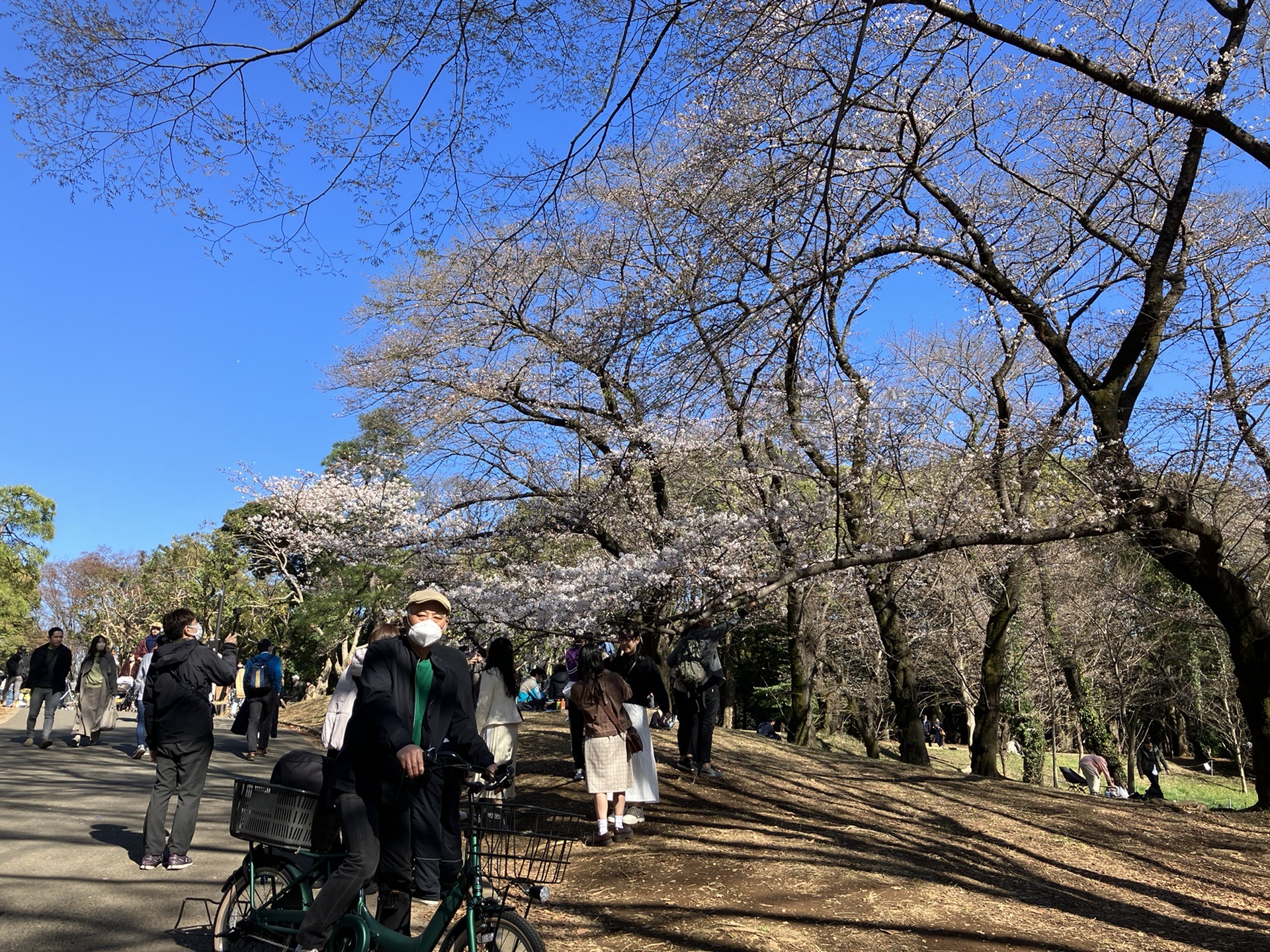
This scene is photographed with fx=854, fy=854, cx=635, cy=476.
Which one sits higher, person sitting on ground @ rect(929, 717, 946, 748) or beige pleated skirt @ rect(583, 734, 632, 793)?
beige pleated skirt @ rect(583, 734, 632, 793)

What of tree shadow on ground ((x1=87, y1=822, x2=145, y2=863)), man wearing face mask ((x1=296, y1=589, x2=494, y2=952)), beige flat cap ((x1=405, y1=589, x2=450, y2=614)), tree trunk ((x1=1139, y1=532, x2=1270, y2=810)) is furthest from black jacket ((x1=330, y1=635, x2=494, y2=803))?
tree trunk ((x1=1139, y1=532, x2=1270, y2=810))

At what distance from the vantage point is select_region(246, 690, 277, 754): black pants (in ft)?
41.8

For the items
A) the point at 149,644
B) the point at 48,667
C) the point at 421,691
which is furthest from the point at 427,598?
the point at 149,644

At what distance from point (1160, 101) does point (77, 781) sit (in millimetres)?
11861

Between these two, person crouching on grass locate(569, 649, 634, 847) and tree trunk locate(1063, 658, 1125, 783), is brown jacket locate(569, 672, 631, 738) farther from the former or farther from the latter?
tree trunk locate(1063, 658, 1125, 783)

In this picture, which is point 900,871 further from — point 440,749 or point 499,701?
point 440,749

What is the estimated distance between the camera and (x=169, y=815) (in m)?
7.51

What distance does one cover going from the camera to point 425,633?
3834mm

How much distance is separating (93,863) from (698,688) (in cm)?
528

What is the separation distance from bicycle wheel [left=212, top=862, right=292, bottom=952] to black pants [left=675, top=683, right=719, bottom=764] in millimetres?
5253

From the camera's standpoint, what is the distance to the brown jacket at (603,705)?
274 inches

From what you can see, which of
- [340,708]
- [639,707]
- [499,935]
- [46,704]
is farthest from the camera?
[46,704]

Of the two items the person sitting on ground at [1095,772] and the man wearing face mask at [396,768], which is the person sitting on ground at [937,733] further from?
the man wearing face mask at [396,768]

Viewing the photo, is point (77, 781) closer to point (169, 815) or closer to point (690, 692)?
point (169, 815)
